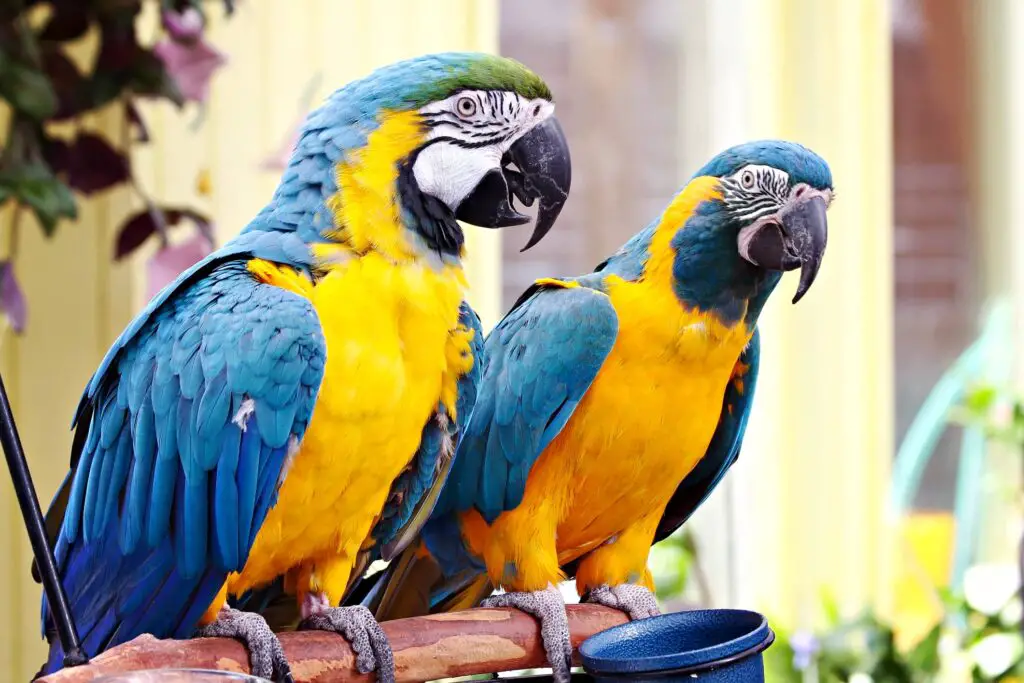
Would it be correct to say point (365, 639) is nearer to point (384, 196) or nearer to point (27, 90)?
point (384, 196)

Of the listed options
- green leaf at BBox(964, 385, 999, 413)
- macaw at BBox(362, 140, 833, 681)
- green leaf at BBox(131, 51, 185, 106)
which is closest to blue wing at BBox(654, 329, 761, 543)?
macaw at BBox(362, 140, 833, 681)

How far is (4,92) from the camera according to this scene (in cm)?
120

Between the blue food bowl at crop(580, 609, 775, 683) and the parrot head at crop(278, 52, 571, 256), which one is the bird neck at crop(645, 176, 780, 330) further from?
the blue food bowl at crop(580, 609, 775, 683)

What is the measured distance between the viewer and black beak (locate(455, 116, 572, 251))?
0.74 m

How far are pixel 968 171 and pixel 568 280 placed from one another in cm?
165

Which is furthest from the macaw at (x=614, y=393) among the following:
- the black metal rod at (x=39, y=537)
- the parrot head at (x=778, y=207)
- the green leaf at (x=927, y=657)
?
the green leaf at (x=927, y=657)

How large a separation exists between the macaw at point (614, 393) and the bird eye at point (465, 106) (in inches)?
7.8

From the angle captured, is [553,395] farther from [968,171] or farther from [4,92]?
[968,171]

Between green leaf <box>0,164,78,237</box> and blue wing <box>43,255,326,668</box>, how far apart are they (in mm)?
568

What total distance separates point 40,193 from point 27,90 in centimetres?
12

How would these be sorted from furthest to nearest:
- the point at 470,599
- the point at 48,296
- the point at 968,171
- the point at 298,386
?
the point at 968,171 → the point at 48,296 → the point at 470,599 → the point at 298,386

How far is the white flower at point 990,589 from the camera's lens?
5.65 feet

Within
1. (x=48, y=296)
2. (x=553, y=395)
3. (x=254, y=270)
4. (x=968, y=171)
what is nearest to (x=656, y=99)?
(x=968, y=171)

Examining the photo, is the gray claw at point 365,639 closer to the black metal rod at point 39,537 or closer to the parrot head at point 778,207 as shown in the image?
the black metal rod at point 39,537
